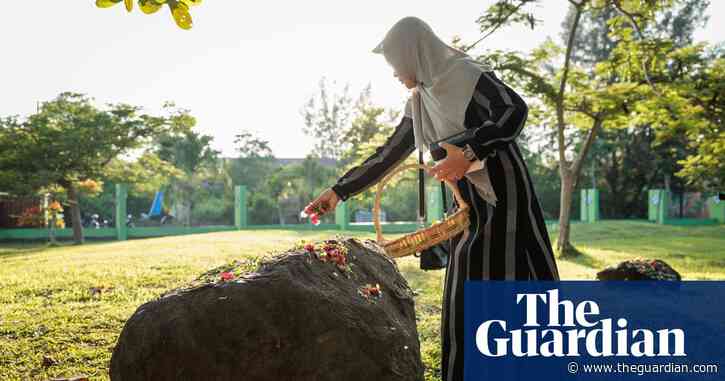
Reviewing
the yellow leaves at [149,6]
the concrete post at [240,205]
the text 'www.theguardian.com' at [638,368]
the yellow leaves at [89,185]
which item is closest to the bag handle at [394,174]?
the yellow leaves at [149,6]

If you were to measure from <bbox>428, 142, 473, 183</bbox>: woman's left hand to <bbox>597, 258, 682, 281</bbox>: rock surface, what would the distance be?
6.01m

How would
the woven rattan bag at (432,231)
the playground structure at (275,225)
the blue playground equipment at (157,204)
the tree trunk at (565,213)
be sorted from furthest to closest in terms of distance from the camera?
the blue playground equipment at (157,204) < the playground structure at (275,225) < the tree trunk at (565,213) < the woven rattan bag at (432,231)

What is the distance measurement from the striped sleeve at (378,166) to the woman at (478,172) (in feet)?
1.18

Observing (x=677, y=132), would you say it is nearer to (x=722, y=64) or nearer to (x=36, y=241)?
(x=722, y=64)

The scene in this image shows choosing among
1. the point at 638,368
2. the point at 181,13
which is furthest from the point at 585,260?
the point at 181,13

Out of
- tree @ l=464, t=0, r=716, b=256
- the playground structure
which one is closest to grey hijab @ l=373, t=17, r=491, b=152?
tree @ l=464, t=0, r=716, b=256

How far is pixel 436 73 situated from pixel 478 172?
43 cm

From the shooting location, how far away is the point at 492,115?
7.08 ft

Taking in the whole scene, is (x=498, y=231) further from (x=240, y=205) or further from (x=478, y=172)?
(x=240, y=205)

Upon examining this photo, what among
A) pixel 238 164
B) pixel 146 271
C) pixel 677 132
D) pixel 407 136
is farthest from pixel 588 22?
pixel 407 136

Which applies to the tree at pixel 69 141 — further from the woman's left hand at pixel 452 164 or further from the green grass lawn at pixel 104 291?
the woman's left hand at pixel 452 164

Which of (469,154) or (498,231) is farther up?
(469,154)

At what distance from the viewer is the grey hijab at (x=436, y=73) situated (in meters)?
2.24

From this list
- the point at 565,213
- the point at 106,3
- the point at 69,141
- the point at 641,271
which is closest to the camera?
the point at 106,3
